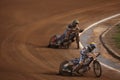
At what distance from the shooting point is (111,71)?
858 inches

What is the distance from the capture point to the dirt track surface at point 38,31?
21.4 m

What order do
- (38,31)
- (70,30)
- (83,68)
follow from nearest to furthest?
1. (83,68)
2. (70,30)
3. (38,31)

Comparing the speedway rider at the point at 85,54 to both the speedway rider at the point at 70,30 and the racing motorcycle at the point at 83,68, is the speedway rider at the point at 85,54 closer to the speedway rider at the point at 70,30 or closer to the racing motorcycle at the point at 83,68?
the racing motorcycle at the point at 83,68

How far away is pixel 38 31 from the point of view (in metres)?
29.4

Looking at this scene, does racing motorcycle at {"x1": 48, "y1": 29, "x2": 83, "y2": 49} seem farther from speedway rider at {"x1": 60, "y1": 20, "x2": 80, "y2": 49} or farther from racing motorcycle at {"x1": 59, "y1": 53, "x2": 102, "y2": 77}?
racing motorcycle at {"x1": 59, "y1": 53, "x2": 102, "y2": 77}

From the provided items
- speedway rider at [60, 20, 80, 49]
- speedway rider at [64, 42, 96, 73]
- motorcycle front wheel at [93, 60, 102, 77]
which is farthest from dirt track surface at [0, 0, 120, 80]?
speedway rider at [60, 20, 80, 49]

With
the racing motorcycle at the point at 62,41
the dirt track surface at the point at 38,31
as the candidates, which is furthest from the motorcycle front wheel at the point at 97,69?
the racing motorcycle at the point at 62,41

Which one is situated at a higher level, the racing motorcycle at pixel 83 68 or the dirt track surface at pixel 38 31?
the dirt track surface at pixel 38 31

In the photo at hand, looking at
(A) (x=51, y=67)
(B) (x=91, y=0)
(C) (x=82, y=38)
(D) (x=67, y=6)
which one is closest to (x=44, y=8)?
(D) (x=67, y=6)

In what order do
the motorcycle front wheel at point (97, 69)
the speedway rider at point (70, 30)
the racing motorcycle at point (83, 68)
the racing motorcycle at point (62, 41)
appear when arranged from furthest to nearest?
1. the racing motorcycle at point (62, 41)
2. the speedway rider at point (70, 30)
3. the racing motorcycle at point (83, 68)
4. the motorcycle front wheel at point (97, 69)

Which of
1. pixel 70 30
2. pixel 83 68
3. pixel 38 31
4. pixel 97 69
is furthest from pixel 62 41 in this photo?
pixel 97 69

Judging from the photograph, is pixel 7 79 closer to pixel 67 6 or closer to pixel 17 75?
pixel 17 75

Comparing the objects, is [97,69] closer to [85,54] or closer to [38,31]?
[85,54]

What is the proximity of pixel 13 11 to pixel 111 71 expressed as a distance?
47.4 ft
